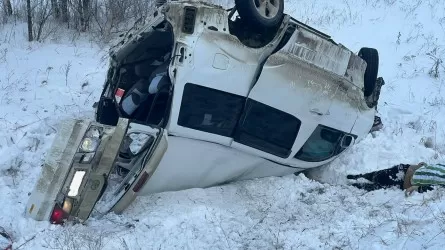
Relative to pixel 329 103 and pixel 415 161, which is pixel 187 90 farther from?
pixel 415 161

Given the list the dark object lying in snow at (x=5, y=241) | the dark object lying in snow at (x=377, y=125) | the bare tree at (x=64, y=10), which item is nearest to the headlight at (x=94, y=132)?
the dark object lying in snow at (x=5, y=241)

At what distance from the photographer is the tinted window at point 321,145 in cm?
673

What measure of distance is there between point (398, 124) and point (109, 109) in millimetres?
4274

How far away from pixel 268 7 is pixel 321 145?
1.79m

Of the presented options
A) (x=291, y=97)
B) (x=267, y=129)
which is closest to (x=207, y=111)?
(x=267, y=129)

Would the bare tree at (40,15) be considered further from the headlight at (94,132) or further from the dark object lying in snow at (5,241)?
the dark object lying in snow at (5,241)

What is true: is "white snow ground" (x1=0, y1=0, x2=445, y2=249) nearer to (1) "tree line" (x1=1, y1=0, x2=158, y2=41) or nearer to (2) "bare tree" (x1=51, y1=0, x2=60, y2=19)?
(1) "tree line" (x1=1, y1=0, x2=158, y2=41)

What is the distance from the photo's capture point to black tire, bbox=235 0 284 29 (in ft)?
18.9

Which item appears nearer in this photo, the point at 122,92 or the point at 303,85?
the point at 303,85

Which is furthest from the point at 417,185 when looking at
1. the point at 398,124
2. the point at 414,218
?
the point at 398,124

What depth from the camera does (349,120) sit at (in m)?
6.81

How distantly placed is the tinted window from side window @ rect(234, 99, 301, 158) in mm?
242

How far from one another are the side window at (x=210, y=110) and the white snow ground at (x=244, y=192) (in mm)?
792

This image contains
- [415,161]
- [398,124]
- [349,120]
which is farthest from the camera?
[398,124]
